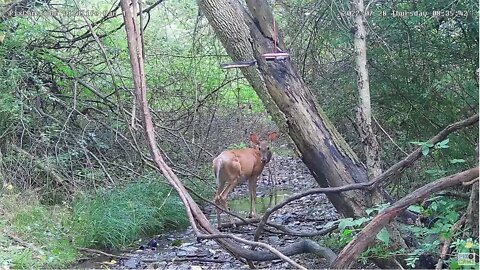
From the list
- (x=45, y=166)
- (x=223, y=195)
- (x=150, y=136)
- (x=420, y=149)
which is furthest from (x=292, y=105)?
(x=45, y=166)

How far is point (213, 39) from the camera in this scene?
8.08 meters

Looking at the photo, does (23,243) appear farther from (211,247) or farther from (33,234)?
(211,247)

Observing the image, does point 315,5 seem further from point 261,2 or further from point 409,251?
point 409,251

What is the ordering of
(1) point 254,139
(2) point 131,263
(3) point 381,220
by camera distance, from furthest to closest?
(1) point 254,139 < (2) point 131,263 < (3) point 381,220

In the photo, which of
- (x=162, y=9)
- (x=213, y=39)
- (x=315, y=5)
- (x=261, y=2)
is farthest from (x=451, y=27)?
(x=162, y=9)

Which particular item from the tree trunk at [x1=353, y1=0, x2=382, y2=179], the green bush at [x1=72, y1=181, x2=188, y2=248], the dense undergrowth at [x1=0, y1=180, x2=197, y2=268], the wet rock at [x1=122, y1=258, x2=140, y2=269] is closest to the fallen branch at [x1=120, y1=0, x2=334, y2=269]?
the tree trunk at [x1=353, y1=0, x2=382, y2=179]

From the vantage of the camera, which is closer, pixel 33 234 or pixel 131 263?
pixel 131 263

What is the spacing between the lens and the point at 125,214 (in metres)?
7.26

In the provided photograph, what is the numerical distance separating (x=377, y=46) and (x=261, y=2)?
4.11 ft

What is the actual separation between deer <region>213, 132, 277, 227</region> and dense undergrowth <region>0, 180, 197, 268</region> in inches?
22.8

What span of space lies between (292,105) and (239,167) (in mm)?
2638

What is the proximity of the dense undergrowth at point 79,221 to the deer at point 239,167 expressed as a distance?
0.58 metres

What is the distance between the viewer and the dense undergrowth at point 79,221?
19.9ft

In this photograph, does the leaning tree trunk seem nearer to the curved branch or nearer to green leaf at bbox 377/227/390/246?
the curved branch
